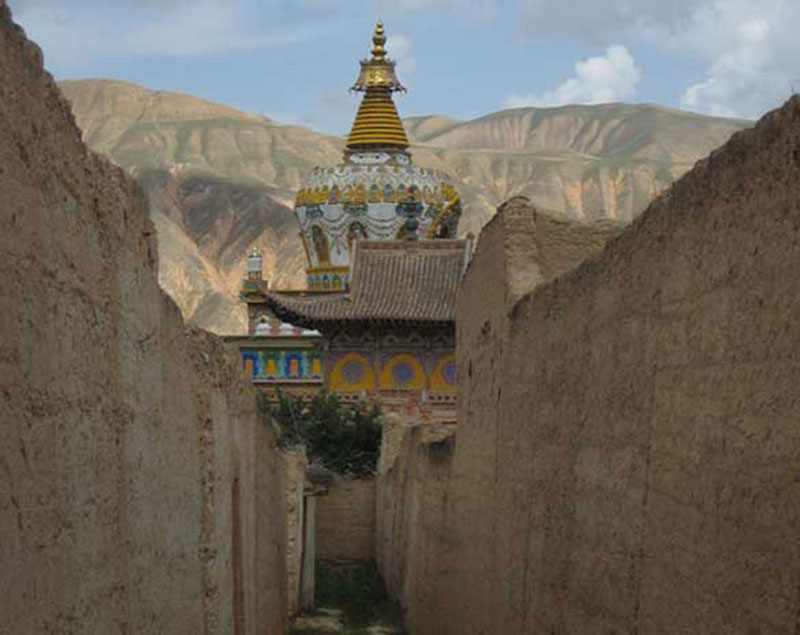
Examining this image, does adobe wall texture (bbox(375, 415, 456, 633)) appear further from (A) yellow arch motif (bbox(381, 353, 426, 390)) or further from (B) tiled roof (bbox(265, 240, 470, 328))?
(A) yellow arch motif (bbox(381, 353, 426, 390))

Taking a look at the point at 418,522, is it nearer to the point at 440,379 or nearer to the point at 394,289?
the point at 440,379

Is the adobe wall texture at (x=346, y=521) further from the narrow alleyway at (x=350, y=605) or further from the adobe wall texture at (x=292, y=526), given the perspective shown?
the adobe wall texture at (x=292, y=526)

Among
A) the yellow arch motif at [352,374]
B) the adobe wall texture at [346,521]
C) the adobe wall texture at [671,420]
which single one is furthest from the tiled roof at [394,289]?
the adobe wall texture at [671,420]

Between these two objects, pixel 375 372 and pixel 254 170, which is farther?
pixel 254 170

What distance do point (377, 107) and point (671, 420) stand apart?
1541 inches

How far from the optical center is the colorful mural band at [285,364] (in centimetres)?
3700

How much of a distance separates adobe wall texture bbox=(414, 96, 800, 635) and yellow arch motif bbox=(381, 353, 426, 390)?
23.0 m

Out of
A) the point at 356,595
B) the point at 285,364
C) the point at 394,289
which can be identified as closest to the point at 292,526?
the point at 356,595

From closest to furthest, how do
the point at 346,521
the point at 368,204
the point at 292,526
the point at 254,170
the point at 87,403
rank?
the point at 87,403
the point at 292,526
the point at 346,521
the point at 368,204
the point at 254,170

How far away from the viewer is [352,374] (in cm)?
3625

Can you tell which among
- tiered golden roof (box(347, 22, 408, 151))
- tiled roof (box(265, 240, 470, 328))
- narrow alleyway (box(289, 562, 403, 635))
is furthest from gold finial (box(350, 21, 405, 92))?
narrow alleyway (box(289, 562, 403, 635))

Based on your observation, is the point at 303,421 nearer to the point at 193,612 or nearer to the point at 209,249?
the point at 193,612

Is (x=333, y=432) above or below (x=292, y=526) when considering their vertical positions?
above

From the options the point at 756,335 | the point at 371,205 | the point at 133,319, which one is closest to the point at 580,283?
the point at 133,319
